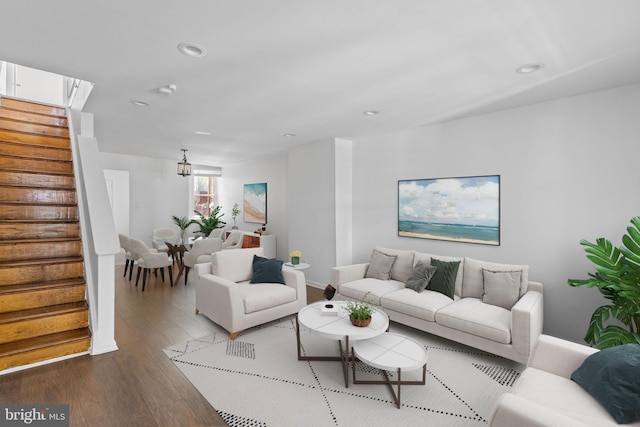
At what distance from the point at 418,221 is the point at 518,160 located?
141cm

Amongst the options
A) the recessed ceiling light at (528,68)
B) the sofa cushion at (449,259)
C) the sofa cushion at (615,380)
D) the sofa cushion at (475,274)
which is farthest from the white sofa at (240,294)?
the recessed ceiling light at (528,68)

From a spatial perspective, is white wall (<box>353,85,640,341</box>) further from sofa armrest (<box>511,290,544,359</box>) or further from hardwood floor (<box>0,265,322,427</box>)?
hardwood floor (<box>0,265,322,427</box>)

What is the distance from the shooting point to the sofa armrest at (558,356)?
1.90 m

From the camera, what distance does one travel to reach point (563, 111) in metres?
3.19

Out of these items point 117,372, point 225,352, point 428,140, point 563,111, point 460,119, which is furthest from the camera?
point 428,140

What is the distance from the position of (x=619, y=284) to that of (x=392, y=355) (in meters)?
1.88

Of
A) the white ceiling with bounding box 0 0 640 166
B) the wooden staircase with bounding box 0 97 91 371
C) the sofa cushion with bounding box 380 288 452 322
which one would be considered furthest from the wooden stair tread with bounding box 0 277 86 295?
the sofa cushion with bounding box 380 288 452 322

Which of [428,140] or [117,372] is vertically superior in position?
[428,140]

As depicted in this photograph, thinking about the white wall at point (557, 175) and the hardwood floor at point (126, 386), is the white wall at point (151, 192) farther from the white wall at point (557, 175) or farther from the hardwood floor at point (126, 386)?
the white wall at point (557, 175)

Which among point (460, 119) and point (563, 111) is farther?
point (460, 119)

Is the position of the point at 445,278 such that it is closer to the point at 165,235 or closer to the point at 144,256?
the point at 144,256

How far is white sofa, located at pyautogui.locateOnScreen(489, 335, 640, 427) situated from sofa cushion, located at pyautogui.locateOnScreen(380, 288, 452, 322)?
115 centimetres

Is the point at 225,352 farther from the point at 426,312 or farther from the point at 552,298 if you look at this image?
the point at 552,298

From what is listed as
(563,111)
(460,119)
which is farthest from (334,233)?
(563,111)
